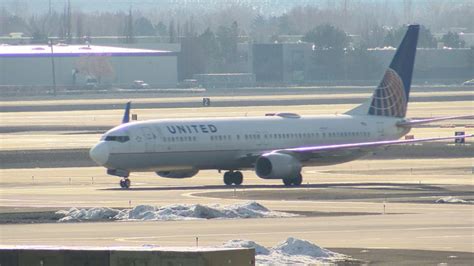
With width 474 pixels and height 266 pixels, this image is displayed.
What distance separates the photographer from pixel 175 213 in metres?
52.5

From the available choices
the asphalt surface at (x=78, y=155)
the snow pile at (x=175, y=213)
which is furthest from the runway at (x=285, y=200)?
the snow pile at (x=175, y=213)

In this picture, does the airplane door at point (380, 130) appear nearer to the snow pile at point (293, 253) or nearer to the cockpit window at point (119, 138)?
the cockpit window at point (119, 138)

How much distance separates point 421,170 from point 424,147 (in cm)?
1767

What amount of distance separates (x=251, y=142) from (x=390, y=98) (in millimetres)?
9803

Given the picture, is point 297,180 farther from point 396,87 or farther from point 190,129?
point 396,87

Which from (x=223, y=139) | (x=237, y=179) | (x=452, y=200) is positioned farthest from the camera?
(x=237, y=179)

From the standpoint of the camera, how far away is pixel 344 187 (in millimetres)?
66812

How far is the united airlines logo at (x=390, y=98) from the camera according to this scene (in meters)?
78.5

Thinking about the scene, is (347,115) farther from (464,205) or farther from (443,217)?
(443,217)

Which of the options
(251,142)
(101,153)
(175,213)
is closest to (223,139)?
(251,142)

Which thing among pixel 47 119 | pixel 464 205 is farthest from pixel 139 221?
pixel 47 119

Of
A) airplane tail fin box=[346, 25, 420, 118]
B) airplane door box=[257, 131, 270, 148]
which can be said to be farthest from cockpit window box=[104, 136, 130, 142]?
airplane tail fin box=[346, 25, 420, 118]

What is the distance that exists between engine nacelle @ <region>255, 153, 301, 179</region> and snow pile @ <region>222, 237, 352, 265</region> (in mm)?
29162

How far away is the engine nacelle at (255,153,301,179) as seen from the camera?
69.9 metres
